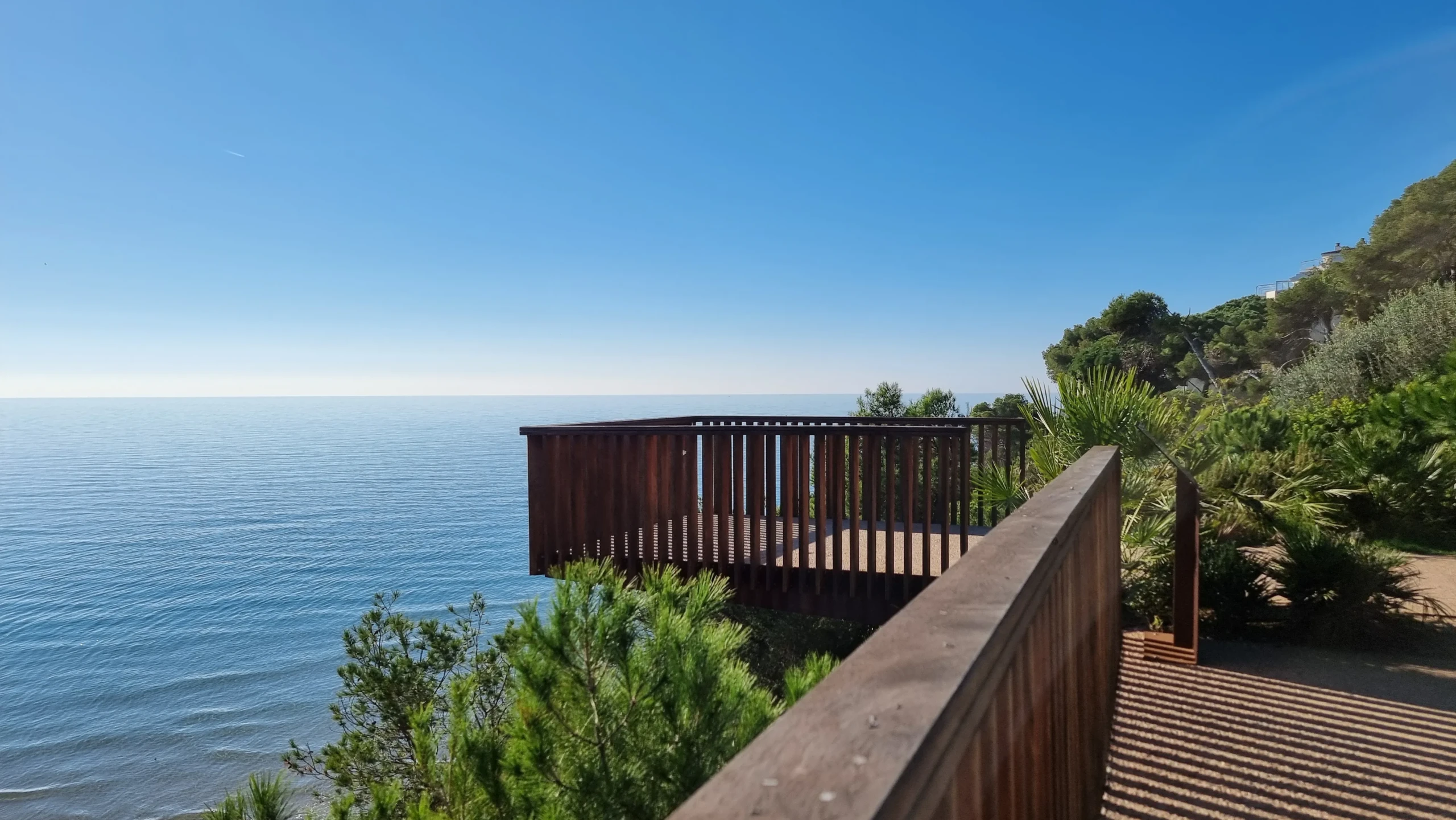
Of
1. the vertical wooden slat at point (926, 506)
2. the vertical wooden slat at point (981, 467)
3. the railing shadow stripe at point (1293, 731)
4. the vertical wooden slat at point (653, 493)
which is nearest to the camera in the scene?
the railing shadow stripe at point (1293, 731)

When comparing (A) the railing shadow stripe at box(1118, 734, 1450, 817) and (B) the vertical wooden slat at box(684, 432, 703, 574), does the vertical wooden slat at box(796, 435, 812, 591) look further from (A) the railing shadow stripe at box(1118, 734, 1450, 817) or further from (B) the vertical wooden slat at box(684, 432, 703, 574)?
(A) the railing shadow stripe at box(1118, 734, 1450, 817)

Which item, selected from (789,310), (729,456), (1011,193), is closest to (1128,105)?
(1011,193)

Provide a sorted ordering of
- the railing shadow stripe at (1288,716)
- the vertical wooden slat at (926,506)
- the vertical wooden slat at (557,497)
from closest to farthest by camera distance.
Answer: the railing shadow stripe at (1288,716) → the vertical wooden slat at (926,506) → the vertical wooden slat at (557,497)

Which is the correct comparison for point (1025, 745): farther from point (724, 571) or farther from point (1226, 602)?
point (1226, 602)

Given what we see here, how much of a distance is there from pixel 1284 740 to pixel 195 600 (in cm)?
4663

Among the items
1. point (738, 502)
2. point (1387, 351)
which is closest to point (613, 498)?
point (738, 502)

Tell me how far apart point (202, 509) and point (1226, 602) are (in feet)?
252

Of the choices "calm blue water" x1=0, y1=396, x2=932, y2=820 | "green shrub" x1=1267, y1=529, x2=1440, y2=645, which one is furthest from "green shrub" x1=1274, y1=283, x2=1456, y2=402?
"calm blue water" x1=0, y1=396, x2=932, y2=820

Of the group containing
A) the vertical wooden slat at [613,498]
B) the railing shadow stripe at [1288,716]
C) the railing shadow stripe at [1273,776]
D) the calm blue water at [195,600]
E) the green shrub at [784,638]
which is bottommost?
the calm blue water at [195,600]

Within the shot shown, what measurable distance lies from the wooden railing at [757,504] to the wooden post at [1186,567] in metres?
1.27

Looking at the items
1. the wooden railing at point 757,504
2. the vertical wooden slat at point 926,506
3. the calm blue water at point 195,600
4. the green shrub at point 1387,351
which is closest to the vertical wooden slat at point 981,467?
the wooden railing at point 757,504

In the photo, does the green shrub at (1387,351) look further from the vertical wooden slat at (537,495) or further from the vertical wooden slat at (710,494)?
the vertical wooden slat at (537,495)

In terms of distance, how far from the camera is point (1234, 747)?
Answer: 3285mm

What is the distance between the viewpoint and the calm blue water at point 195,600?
21.3 metres
